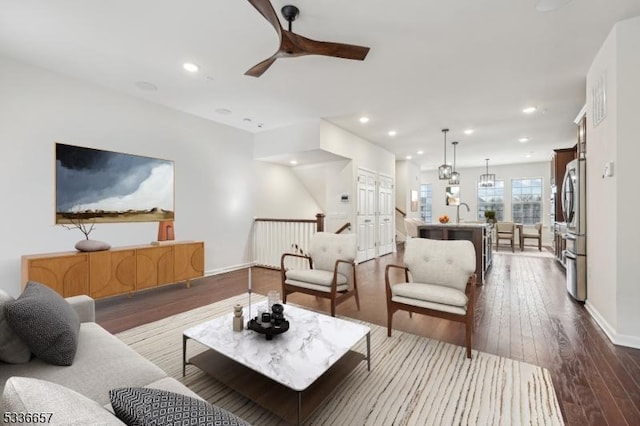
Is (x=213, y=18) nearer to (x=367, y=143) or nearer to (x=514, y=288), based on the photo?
(x=367, y=143)

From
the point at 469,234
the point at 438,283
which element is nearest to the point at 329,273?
the point at 438,283

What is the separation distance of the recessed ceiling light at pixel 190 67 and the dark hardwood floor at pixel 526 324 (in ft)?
9.77

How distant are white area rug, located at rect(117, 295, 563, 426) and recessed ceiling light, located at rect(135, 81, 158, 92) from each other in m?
3.29

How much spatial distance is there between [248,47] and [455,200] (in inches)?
389

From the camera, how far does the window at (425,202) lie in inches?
472

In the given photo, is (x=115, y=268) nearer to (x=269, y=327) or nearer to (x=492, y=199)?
(x=269, y=327)

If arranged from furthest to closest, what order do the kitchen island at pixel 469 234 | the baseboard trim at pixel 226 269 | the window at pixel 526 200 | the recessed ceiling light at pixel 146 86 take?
1. the window at pixel 526 200
2. the baseboard trim at pixel 226 269
3. the kitchen island at pixel 469 234
4. the recessed ceiling light at pixel 146 86

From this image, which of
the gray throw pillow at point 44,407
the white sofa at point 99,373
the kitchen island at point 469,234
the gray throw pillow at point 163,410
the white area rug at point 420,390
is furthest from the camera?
the kitchen island at point 469,234

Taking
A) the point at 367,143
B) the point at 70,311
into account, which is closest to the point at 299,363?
the point at 70,311

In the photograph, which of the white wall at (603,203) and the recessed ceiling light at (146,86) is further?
the recessed ceiling light at (146,86)

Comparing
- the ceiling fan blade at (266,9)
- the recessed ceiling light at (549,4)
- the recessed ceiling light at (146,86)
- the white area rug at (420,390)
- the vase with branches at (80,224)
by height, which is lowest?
the white area rug at (420,390)

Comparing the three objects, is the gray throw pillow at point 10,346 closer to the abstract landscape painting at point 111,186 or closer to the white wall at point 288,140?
the abstract landscape painting at point 111,186

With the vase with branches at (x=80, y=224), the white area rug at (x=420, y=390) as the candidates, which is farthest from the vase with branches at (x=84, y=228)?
the white area rug at (x=420, y=390)

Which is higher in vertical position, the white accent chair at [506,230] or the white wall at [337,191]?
the white wall at [337,191]
